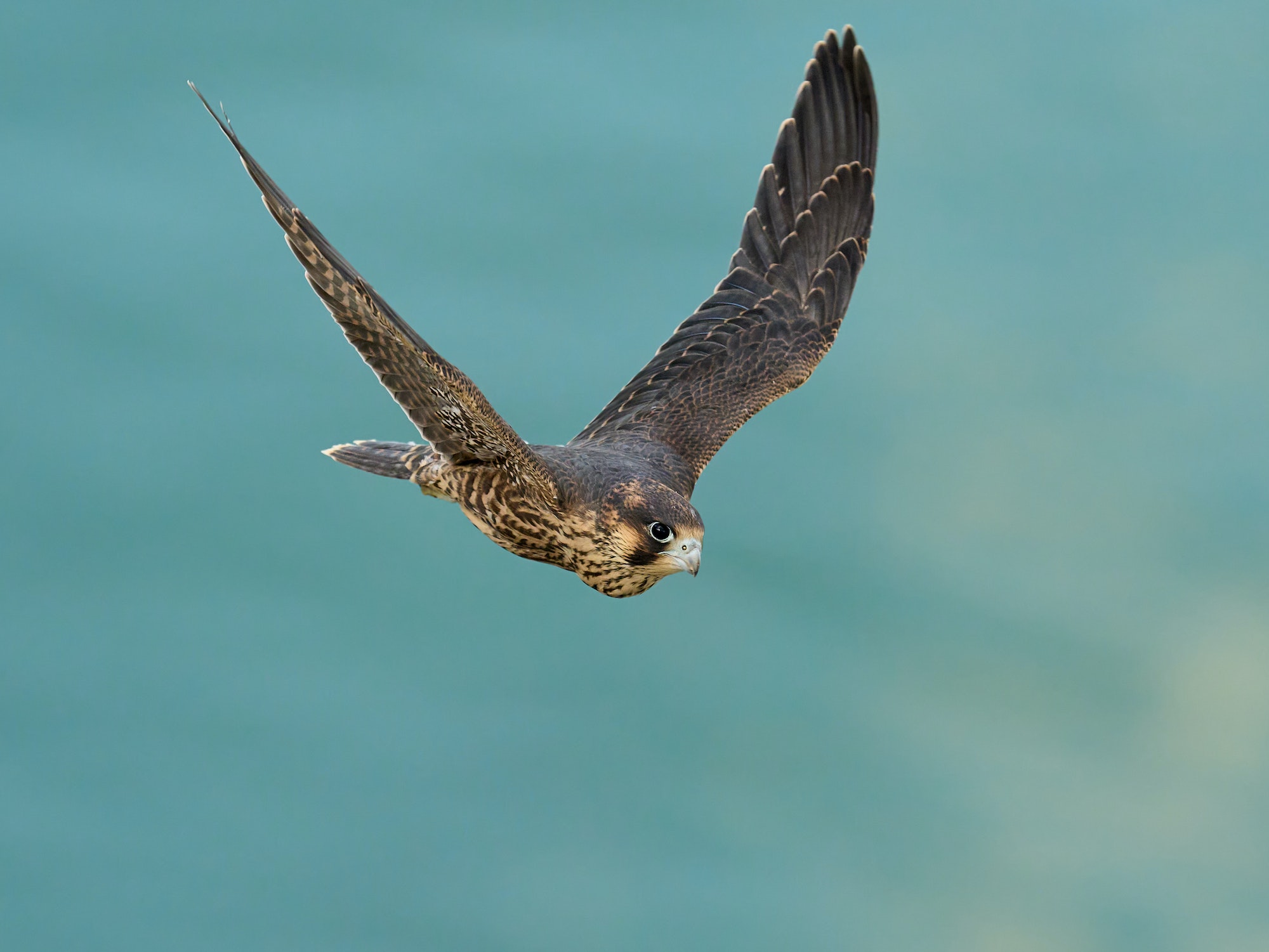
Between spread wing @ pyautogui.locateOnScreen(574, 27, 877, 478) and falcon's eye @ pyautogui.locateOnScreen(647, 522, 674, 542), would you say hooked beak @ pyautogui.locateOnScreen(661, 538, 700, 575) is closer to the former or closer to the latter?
falcon's eye @ pyautogui.locateOnScreen(647, 522, 674, 542)

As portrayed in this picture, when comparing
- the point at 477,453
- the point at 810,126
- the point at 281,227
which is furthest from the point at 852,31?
the point at 281,227

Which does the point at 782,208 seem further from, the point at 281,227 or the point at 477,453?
the point at 281,227

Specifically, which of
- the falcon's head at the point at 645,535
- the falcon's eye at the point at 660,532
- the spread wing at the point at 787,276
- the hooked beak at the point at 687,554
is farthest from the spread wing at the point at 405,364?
the spread wing at the point at 787,276

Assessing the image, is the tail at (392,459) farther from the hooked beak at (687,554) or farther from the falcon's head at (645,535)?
the hooked beak at (687,554)

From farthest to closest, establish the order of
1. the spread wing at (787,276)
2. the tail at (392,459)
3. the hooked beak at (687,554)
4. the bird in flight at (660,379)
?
the spread wing at (787,276) < the tail at (392,459) < the hooked beak at (687,554) < the bird in flight at (660,379)

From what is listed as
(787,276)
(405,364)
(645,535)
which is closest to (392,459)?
(405,364)

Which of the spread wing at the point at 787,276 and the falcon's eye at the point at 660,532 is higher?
the spread wing at the point at 787,276
